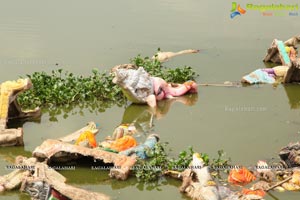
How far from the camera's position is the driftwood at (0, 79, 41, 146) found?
7.56 meters

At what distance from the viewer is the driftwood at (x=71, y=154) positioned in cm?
690

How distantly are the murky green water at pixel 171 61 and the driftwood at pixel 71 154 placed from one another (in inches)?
8.6

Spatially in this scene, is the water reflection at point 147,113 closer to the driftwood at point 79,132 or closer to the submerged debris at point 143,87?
the submerged debris at point 143,87

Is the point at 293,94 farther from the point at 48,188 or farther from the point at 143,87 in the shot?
the point at 48,188

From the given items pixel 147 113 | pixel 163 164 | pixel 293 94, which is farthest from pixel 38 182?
pixel 293 94

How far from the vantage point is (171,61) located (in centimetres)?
1164

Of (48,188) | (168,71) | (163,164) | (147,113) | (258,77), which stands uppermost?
(168,71)

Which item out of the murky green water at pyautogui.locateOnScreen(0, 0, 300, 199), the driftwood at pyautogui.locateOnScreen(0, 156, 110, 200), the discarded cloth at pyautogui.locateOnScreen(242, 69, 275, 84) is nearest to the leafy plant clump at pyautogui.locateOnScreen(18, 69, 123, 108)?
the murky green water at pyautogui.locateOnScreen(0, 0, 300, 199)

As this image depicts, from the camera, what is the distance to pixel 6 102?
8086 mm

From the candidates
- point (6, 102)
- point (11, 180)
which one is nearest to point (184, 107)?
point (6, 102)

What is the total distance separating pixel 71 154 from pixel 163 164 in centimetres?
125

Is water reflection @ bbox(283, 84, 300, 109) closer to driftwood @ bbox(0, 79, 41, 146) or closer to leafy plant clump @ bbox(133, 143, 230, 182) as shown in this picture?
leafy plant clump @ bbox(133, 143, 230, 182)

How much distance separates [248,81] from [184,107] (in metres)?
1.75

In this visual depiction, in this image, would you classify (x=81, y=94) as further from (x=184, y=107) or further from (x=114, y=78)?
(x=184, y=107)
